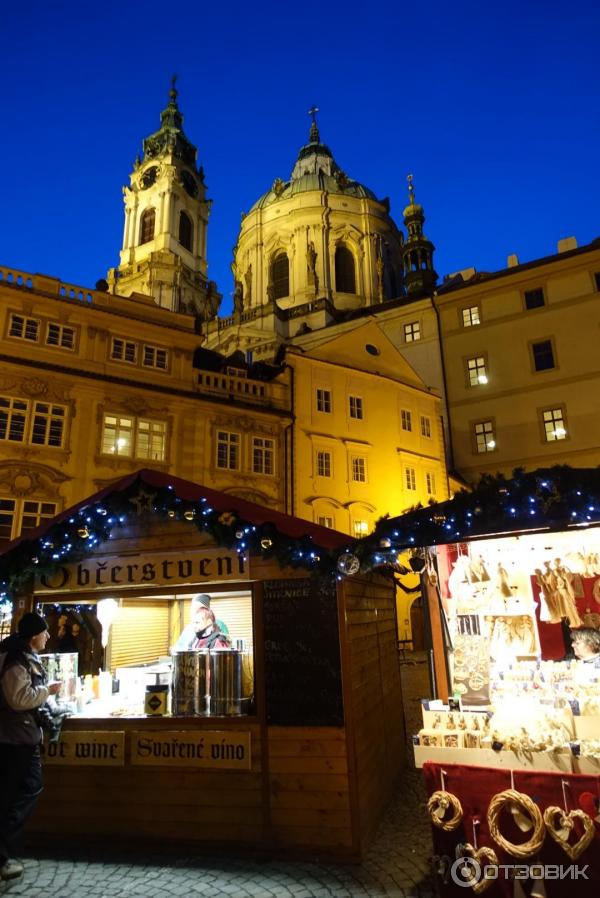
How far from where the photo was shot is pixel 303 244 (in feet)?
162

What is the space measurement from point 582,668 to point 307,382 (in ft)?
71.3

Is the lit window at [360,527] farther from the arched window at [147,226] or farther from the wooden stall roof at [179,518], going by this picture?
the arched window at [147,226]

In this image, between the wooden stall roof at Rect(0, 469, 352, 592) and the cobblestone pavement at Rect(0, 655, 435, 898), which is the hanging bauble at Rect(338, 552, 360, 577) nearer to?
the wooden stall roof at Rect(0, 469, 352, 592)

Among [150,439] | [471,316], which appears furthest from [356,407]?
[471,316]

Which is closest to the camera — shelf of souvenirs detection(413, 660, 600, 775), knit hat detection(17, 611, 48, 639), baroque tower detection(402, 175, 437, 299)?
shelf of souvenirs detection(413, 660, 600, 775)

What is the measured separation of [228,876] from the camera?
19.9 feet

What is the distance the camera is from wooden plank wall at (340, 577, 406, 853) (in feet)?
21.9

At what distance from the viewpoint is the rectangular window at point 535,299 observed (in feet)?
106

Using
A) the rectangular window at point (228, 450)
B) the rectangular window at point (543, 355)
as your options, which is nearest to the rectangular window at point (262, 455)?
the rectangular window at point (228, 450)

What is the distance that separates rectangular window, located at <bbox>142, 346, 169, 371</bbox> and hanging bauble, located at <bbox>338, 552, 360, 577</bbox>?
18.7 metres

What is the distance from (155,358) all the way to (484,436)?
1902cm

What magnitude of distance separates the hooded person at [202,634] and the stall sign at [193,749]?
3.49 feet

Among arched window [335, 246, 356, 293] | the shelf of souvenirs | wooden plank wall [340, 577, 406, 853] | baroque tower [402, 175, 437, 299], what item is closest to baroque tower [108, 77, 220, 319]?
arched window [335, 246, 356, 293]

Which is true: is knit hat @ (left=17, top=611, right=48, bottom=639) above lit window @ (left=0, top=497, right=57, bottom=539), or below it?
below
